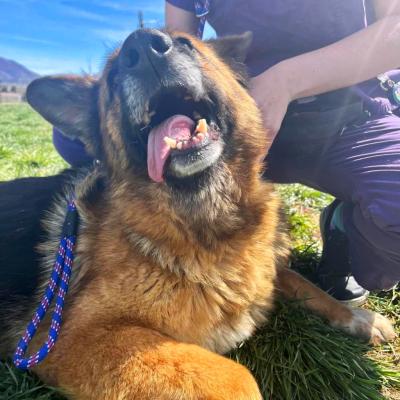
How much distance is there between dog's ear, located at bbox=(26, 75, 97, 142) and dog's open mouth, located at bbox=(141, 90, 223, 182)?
22.7 inches

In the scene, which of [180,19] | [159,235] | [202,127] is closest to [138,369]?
[159,235]

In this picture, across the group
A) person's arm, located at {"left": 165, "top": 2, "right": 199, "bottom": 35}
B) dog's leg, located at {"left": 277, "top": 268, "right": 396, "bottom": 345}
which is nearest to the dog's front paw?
dog's leg, located at {"left": 277, "top": 268, "right": 396, "bottom": 345}

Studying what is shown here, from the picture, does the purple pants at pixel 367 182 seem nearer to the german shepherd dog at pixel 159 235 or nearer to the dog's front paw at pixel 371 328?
→ the dog's front paw at pixel 371 328

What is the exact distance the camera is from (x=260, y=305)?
2543 mm

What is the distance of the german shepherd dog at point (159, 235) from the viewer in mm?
2006

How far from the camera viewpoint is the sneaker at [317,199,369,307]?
3051 mm

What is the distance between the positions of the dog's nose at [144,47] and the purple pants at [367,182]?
128 centimetres

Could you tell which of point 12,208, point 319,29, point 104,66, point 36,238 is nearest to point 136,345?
point 36,238

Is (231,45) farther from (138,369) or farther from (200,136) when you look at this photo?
(138,369)

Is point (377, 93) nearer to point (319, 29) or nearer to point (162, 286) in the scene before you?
point (319, 29)

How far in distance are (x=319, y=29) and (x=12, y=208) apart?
232 cm

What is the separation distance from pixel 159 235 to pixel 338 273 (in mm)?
1499

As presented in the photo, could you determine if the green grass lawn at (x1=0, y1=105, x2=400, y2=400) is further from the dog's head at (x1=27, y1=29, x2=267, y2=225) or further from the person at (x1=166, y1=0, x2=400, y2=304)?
the dog's head at (x1=27, y1=29, x2=267, y2=225)

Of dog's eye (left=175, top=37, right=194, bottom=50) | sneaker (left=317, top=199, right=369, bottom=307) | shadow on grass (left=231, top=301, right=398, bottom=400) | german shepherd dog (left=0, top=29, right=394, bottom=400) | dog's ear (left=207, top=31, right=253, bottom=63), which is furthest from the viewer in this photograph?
sneaker (left=317, top=199, right=369, bottom=307)
